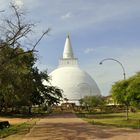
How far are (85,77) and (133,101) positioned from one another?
91.4 m

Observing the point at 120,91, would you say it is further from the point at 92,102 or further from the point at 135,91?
the point at 92,102

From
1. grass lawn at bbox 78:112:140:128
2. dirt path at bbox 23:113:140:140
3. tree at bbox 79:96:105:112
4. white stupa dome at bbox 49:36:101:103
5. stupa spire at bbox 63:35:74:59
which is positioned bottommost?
dirt path at bbox 23:113:140:140

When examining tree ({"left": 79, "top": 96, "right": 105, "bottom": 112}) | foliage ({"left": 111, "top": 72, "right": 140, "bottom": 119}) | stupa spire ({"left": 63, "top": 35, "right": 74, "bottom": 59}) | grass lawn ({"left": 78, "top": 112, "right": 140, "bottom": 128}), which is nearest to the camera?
grass lawn ({"left": 78, "top": 112, "right": 140, "bottom": 128})

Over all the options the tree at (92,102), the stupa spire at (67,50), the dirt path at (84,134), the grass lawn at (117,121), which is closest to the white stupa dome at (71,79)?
the stupa spire at (67,50)

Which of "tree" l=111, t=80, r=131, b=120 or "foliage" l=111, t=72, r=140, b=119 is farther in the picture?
"tree" l=111, t=80, r=131, b=120

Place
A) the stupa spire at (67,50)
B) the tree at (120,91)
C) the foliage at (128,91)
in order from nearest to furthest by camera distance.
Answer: the foliage at (128,91) < the tree at (120,91) < the stupa spire at (67,50)

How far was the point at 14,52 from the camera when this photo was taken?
113 ft

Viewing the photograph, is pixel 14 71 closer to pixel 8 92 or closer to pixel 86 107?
pixel 8 92

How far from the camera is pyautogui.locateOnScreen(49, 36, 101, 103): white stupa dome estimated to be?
134 m

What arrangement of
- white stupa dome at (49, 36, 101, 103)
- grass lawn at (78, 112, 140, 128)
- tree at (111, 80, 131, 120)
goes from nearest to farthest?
grass lawn at (78, 112, 140, 128) < tree at (111, 80, 131, 120) < white stupa dome at (49, 36, 101, 103)

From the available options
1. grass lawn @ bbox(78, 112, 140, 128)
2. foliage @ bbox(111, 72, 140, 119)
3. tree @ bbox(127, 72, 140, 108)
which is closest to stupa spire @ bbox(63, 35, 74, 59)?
grass lawn @ bbox(78, 112, 140, 128)

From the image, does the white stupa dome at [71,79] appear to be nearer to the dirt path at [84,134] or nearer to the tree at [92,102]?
the tree at [92,102]

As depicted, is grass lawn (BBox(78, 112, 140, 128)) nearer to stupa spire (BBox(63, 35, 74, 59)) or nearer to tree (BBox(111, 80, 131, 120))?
tree (BBox(111, 80, 131, 120))

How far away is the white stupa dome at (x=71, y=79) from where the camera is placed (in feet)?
438
